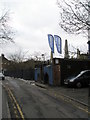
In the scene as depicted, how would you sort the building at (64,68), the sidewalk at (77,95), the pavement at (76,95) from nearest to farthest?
the pavement at (76,95) < the sidewalk at (77,95) < the building at (64,68)

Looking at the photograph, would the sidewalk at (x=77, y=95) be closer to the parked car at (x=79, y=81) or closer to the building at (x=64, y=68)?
the parked car at (x=79, y=81)

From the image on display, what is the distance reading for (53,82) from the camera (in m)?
27.8

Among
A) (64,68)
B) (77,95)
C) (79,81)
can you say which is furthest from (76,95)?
(64,68)

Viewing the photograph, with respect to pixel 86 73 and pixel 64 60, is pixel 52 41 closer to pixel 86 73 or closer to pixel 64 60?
pixel 64 60

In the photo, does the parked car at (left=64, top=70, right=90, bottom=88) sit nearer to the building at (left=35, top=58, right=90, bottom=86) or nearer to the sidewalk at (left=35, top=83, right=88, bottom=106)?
the sidewalk at (left=35, top=83, right=88, bottom=106)

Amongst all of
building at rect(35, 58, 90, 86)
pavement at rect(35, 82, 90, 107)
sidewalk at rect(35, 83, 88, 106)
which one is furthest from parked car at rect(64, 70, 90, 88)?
building at rect(35, 58, 90, 86)

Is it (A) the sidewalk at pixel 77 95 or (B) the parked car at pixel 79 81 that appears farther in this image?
(B) the parked car at pixel 79 81

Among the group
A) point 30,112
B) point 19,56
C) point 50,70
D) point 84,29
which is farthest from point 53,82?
point 19,56

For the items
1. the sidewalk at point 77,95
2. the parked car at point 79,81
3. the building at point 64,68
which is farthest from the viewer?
the building at point 64,68

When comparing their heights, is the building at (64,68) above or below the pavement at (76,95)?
above

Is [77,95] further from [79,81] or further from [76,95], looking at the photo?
[79,81]

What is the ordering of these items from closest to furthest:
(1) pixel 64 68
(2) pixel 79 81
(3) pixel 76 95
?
1. (3) pixel 76 95
2. (2) pixel 79 81
3. (1) pixel 64 68

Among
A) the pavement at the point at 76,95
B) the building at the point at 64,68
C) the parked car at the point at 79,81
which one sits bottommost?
the pavement at the point at 76,95

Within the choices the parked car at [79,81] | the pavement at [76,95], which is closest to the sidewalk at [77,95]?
the pavement at [76,95]
